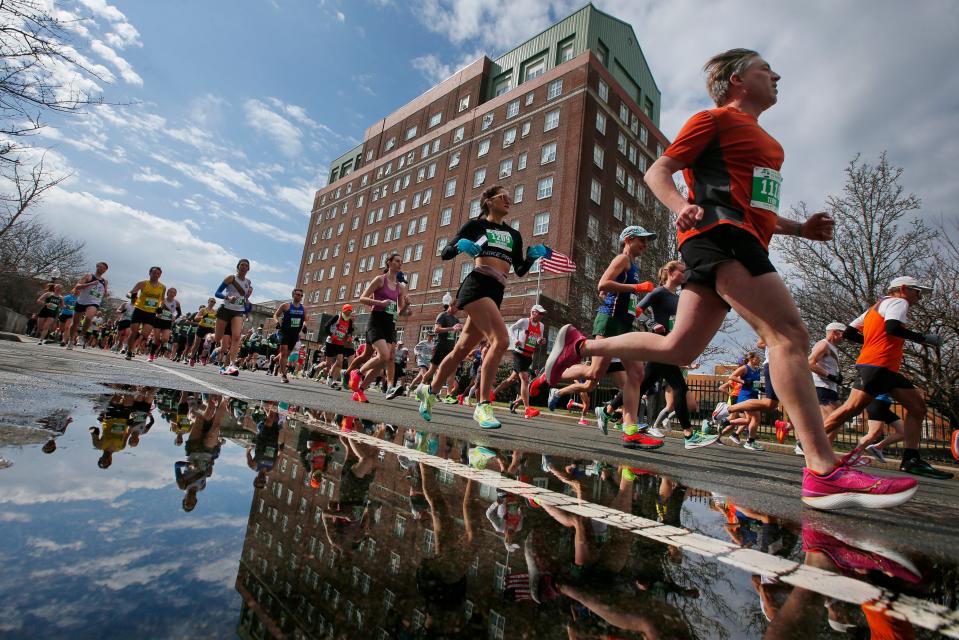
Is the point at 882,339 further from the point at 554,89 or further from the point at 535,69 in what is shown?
the point at 535,69

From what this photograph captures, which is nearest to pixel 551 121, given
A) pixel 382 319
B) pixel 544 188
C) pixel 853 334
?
pixel 544 188

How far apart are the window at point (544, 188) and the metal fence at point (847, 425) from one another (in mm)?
14357

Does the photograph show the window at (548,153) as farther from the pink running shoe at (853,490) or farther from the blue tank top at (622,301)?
the pink running shoe at (853,490)

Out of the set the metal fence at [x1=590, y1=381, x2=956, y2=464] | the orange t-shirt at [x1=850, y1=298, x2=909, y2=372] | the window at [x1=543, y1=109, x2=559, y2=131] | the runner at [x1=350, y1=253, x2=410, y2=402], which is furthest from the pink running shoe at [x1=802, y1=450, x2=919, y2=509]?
the window at [x1=543, y1=109, x2=559, y2=131]

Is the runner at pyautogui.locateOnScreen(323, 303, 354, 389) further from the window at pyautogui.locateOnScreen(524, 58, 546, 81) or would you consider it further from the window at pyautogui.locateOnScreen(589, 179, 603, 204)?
the window at pyautogui.locateOnScreen(524, 58, 546, 81)

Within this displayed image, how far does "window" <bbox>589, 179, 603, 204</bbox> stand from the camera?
33.2 metres

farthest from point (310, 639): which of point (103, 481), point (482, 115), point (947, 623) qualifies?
point (482, 115)

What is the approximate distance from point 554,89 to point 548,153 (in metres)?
5.25

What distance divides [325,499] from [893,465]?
9.03 m

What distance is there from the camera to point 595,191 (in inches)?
1323

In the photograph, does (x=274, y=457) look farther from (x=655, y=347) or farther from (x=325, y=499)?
(x=655, y=347)

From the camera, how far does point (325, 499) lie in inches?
58.8

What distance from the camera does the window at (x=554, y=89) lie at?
35.4 meters

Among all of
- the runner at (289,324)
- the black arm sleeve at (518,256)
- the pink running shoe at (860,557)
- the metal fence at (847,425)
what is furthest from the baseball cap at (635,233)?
the runner at (289,324)
